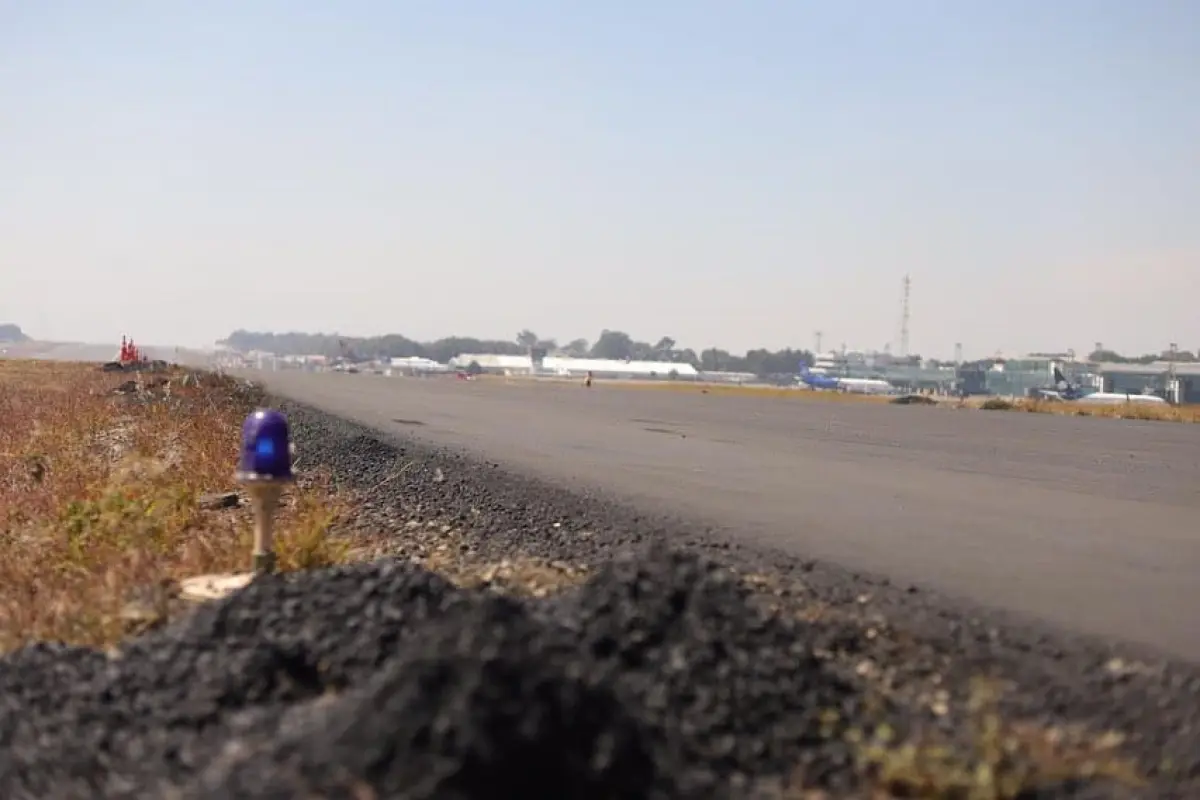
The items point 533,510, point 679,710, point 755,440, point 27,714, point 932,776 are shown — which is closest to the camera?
point 932,776

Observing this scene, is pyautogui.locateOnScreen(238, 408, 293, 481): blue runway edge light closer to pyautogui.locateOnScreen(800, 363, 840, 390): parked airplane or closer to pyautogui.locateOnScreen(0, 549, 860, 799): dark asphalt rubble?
pyautogui.locateOnScreen(0, 549, 860, 799): dark asphalt rubble

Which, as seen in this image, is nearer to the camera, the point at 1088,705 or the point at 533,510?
the point at 1088,705

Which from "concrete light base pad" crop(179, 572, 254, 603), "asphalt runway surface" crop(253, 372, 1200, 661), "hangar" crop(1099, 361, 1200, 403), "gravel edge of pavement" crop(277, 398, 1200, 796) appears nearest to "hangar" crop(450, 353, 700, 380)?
"hangar" crop(1099, 361, 1200, 403)

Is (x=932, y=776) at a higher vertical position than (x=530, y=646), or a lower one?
lower

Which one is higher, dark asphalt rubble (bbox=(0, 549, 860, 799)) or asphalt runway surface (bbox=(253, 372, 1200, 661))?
dark asphalt rubble (bbox=(0, 549, 860, 799))

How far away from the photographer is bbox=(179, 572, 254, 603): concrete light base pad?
668 cm

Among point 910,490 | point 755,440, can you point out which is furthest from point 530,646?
point 755,440

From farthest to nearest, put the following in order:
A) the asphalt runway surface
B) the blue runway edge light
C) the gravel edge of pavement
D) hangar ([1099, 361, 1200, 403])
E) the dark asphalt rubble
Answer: hangar ([1099, 361, 1200, 403]) < the asphalt runway surface < the blue runway edge light < the gravel edge of pavement < the dark asphalt rubble

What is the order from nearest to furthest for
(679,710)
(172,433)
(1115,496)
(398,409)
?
(679,710) < (1115,496) < (172,433) < (398,409)

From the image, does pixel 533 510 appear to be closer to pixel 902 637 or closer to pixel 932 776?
pixel 902 637

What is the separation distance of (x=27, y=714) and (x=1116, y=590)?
6248 mm

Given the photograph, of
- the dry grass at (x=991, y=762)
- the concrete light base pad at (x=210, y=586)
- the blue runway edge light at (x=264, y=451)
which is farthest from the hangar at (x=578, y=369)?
the dry grass at (x=991, y=762)

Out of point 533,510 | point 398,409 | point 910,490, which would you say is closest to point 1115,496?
point 910,490

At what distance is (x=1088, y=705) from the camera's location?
5.09 meters
